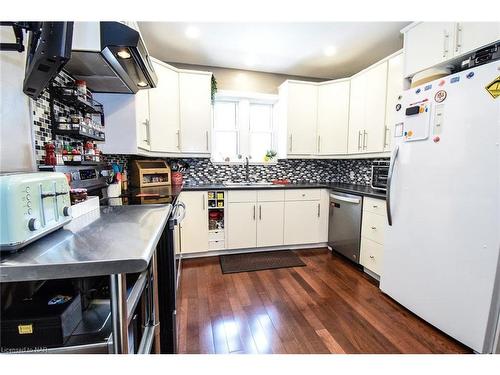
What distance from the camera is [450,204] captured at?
146 centimetres

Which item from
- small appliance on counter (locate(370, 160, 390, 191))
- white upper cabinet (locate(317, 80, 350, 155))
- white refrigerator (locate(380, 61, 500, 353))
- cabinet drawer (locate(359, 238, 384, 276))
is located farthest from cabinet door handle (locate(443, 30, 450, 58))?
cabinet drawer (locate(359, 238, 384, 276))

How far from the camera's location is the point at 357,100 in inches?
108

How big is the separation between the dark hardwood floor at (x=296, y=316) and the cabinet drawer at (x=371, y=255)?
5.2 inches

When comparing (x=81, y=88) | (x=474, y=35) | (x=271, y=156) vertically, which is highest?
(x=474, y=35)

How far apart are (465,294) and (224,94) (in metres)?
3.12

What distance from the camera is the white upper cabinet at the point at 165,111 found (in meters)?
2.48

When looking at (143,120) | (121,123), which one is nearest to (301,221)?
(143,120)

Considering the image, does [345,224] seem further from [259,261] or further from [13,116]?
[13,116]

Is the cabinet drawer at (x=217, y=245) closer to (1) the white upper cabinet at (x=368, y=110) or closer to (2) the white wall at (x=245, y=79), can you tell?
(1) the white upper cabinet at (x=368, y=110)

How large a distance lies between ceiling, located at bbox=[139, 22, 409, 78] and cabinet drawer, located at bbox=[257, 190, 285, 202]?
167 centimetres

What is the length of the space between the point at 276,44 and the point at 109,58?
1843 mm

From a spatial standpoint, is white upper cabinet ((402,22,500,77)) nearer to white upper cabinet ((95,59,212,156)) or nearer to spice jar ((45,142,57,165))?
white upper cabinet ((95,59,212,156))
